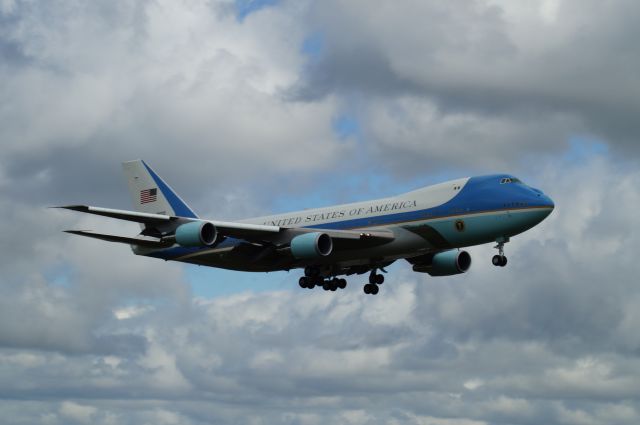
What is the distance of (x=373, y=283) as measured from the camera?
242 ft

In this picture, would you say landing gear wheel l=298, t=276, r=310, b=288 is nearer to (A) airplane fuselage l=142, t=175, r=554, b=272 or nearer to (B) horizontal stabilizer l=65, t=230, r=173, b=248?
(A) airplane fuselage l=142, t=175, r=554, b=272

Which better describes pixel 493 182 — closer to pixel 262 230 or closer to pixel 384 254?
pixel 384 254

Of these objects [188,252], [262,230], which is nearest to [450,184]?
[262,230]

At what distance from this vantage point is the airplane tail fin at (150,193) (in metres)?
78.5

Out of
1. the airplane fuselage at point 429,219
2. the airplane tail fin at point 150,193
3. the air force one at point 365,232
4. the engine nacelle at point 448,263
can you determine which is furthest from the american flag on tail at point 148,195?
the engine nacelle at point 448,263

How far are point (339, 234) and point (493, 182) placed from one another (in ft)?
33.1

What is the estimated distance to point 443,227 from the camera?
6438 centimetres

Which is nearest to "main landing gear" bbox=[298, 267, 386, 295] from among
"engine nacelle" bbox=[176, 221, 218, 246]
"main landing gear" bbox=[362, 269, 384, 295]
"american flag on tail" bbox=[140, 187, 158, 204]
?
"main landing gear" bbox=[362, 269, 384, 295]

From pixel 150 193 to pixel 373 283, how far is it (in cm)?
1867

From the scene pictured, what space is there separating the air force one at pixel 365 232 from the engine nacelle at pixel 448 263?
0.23 feet

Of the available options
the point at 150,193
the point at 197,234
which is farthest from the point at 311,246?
the point at 150,193

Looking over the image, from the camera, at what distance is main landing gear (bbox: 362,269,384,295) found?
241ft

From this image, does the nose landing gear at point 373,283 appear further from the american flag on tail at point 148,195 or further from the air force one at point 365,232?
the american flag on tail at point 148,195

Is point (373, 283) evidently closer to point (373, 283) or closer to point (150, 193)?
point (373, 283)
